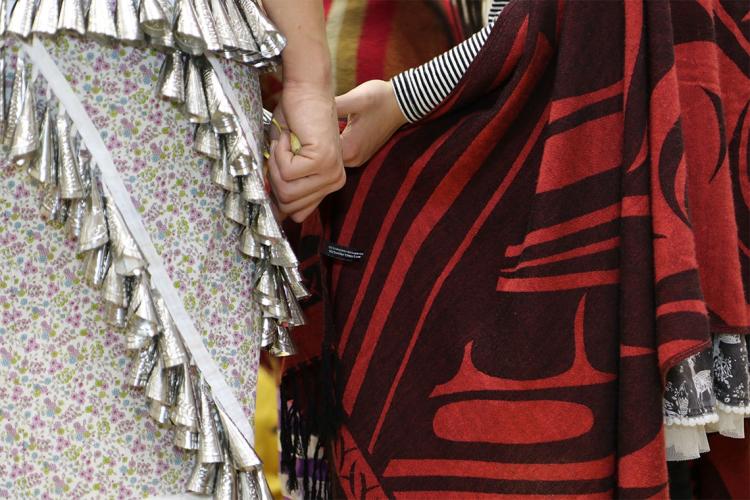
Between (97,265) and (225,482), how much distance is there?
231 mm

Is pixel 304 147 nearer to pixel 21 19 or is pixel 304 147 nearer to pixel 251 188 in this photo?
pixel 251 188

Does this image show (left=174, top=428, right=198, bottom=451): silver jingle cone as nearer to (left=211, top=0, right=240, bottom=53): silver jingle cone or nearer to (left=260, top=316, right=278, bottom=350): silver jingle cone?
(left=260, top=316, right=278, bottom=350): silver jingle cone

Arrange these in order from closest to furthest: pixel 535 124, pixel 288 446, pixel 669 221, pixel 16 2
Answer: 1. pixel 16 2
2. pixel 669 221
3. pixel 535 124
4. pixel 288 446

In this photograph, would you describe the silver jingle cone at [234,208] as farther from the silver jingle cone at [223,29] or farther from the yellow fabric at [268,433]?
the yellow fabric at [268,433]

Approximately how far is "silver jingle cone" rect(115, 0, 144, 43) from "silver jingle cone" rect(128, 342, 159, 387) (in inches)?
10.6

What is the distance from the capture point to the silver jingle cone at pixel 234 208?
0.84 meters

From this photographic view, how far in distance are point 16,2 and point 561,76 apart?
52cm

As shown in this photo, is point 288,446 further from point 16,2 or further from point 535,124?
point 16,2

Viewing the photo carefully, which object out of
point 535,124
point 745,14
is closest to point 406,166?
point 535,124

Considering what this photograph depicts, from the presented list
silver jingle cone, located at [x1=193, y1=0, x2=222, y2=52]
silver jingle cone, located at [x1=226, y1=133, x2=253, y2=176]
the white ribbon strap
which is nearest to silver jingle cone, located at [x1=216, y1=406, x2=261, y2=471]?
the white ribbon strap

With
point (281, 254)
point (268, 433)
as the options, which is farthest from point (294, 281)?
point (268, 433)

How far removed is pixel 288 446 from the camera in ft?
3.75

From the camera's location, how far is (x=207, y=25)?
793mm

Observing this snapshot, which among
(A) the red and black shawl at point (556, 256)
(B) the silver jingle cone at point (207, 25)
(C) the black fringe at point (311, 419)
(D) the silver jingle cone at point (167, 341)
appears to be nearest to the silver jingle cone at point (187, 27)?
(B) the silver jingle cone at point (207, 25)
